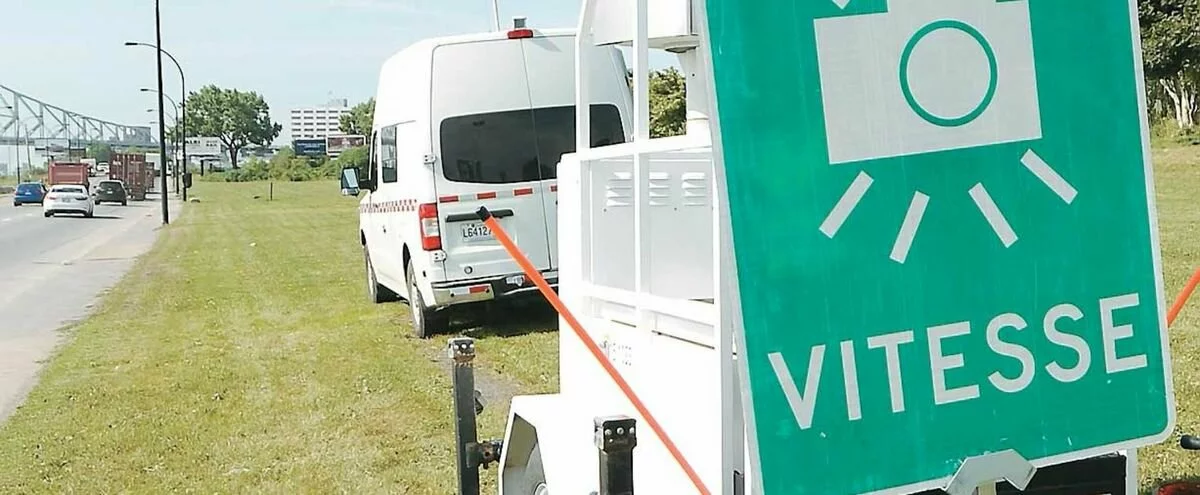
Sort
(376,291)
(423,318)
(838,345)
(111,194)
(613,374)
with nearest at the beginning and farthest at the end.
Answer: (838,345) → (613,374) → (423,318) → (376,291) → (111,194)

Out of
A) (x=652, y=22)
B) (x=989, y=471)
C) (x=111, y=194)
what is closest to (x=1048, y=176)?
(x=989, y=471)

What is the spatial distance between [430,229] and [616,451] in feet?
30.1

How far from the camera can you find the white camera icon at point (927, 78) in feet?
Answer: 7.01

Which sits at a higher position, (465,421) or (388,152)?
(388,152)

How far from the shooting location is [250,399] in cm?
935

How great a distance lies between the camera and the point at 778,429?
6.97 feet

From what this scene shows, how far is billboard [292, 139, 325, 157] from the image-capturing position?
126m

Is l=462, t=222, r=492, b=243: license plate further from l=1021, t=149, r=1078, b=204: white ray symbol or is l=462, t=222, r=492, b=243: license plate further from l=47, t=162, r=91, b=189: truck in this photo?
l=47, t=162, r=91, b=189: truck

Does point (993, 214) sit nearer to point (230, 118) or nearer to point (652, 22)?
point (652, 22)

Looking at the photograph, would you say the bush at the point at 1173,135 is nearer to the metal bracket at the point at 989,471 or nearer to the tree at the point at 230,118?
the metal bracket at the point at 989,471

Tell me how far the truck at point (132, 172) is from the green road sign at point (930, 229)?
84.0m

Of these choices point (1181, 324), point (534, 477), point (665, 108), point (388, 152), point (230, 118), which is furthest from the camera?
point (230, 118)

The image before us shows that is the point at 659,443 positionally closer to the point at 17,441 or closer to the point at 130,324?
the point at 17,441

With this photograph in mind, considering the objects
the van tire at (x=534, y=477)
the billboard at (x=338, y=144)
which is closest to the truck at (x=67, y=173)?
the billboard at (x=338, y=144)
